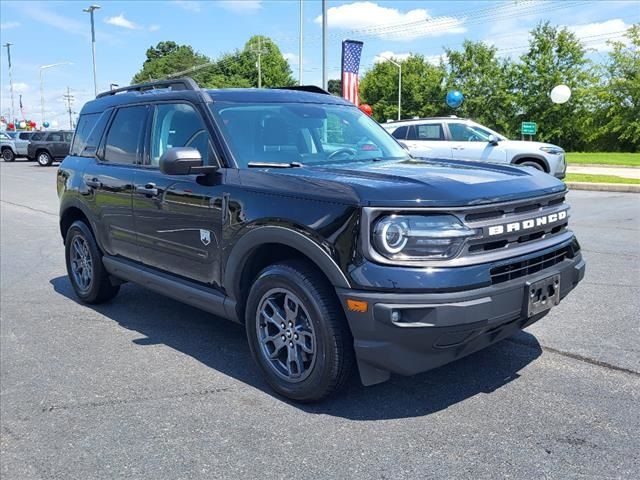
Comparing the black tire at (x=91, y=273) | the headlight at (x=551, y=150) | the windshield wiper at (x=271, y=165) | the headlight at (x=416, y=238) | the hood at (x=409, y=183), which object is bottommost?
the black tire at (x=91, y=273)

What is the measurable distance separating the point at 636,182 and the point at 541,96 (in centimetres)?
3308

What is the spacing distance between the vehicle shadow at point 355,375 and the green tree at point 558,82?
144 feet

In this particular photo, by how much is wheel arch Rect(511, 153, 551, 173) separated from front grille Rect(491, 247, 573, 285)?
11.2 m

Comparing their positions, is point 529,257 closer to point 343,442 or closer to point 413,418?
point 413,418

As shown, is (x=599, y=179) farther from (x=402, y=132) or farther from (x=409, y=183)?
(x=409, y=183)

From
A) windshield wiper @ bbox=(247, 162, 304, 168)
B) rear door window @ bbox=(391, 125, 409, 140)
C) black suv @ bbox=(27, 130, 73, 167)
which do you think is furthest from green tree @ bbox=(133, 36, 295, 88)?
windshield wiper @ bbox=(247, 162, 304, 168)

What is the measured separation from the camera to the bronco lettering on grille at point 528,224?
303cm

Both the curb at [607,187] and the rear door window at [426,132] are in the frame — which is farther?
the rear door window at [426,132]

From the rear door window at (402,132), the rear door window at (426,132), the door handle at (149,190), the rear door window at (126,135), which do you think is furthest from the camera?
the rear door window at (402,132)

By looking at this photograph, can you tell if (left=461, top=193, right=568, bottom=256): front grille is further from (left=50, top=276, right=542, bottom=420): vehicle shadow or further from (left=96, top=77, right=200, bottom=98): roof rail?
(left=96, top=77, right=200, bottom=98): roof rail

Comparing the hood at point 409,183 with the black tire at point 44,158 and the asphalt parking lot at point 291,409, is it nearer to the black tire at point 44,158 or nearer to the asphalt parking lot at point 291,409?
the asphalt parking lot at point 291,409

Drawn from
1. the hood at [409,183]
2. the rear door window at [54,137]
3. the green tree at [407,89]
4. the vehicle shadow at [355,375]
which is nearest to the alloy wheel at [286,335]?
the vehicle shadow at [355,375]

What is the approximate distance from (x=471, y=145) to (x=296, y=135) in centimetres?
1128

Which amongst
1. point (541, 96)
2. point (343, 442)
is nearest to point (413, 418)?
point (343, 442)
